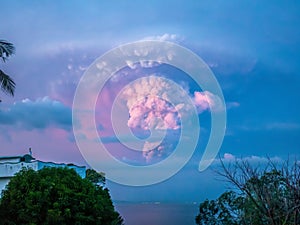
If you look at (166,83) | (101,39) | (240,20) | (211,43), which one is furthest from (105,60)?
(240,20)

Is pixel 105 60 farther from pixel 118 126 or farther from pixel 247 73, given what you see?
pixel 247 73

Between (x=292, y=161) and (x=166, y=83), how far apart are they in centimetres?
747

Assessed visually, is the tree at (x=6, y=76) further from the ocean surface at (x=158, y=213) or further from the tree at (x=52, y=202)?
the ocean surface at (x=158, y=213)

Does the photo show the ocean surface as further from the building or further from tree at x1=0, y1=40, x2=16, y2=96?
tree at x1=0, y1=40, x2=16, y2=96

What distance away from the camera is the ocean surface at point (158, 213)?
65.8 feet

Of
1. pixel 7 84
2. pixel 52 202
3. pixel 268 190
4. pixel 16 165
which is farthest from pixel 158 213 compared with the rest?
pixel 268 190

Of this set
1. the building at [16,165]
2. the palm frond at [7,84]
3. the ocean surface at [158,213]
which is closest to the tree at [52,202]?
the building at [16,165]

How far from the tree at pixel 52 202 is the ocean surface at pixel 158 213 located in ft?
13.2

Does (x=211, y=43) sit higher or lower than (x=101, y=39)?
lower

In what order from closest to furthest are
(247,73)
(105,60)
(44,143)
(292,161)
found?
1. (292,161)
2. (105,60)
3. (247,73)
4. (44,143)

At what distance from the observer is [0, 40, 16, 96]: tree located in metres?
14.1

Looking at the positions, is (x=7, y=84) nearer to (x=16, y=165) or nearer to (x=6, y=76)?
(x=6, y=76)

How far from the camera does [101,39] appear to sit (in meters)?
15.8

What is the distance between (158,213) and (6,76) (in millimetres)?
16207
